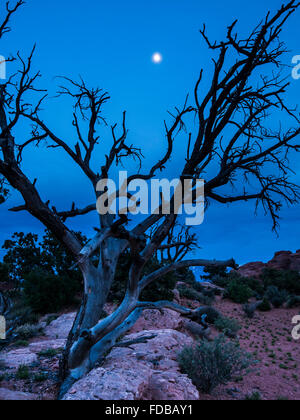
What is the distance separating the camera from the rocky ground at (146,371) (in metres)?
4.49

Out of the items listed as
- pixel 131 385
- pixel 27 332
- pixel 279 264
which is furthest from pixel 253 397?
pixel 279 264

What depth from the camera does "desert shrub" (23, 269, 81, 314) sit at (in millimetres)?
15266

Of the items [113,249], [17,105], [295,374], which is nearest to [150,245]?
[113,249]

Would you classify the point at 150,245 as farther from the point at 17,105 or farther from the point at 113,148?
the point at 17,105

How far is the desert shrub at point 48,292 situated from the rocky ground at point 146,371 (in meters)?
1.38

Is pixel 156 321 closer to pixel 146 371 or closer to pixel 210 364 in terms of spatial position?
pixel 210 364

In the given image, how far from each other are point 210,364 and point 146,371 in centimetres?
151

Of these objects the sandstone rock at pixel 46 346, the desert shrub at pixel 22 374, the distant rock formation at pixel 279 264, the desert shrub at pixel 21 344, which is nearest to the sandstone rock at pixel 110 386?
the desert shrub at pixel 22 374

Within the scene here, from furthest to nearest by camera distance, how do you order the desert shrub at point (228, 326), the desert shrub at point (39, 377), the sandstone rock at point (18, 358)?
the desert shrub at point (228, 326) → the sandstone rock at point (18, 358) → the desert shrub at point (39, 377)

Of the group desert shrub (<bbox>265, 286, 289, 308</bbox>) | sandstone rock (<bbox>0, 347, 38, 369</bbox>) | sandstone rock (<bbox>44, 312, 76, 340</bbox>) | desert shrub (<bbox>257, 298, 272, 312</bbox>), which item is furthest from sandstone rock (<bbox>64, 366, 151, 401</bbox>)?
desert shrub (<bbox>265, 286, 289, 308</bbox>)

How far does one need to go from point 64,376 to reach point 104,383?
1.99 metres

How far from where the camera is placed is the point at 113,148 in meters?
7.66

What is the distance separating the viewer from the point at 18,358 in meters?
7.96

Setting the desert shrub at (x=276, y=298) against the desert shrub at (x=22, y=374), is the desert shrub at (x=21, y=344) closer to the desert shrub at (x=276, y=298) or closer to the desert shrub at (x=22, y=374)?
the desert shrub at (x=22, y=374)
